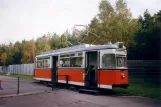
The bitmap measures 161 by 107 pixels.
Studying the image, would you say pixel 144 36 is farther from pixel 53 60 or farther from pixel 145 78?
pixel 53 60

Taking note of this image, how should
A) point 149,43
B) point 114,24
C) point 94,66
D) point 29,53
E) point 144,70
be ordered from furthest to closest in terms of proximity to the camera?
point 29,53, point 114,24, point 149,43, point 144,70, point 94,66

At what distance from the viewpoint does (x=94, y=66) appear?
1634 cm

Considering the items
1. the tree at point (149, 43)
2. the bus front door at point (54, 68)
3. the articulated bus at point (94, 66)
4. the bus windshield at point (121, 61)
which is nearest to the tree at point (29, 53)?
the bus front door at point (54, 68)

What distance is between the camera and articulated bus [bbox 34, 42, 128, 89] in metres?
14.7

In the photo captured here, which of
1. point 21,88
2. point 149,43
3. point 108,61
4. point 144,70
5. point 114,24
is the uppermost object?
point 114,24

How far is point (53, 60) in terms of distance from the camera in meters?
22.0

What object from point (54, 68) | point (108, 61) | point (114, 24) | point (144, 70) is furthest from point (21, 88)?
point (114, 24)

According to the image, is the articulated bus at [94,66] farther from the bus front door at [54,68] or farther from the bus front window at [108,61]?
the bus front door at [54,68]

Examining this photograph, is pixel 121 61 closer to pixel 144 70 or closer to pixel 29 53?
pixel 144 70

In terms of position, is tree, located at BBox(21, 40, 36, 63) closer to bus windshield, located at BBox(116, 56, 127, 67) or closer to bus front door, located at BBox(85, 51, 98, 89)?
bus front door, located at BBox(85, 51, 98, 89)

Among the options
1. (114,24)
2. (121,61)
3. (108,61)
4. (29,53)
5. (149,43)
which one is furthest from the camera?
(29,53)

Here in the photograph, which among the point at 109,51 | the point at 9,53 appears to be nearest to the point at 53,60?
the point at 109,51

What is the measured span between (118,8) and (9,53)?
38.5 metres

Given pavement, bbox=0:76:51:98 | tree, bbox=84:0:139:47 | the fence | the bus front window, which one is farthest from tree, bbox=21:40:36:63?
the bus front window
